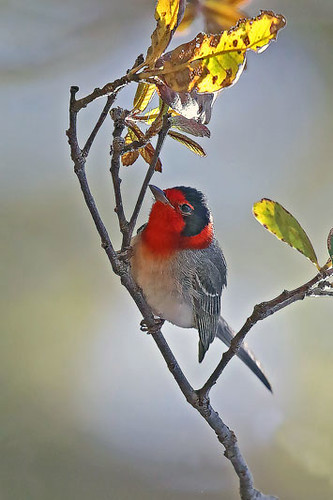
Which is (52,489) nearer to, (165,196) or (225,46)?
(165,196)

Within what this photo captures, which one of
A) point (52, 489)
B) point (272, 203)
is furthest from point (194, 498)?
point (272, 203)

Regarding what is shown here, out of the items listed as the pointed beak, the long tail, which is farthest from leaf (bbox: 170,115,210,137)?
the long tail

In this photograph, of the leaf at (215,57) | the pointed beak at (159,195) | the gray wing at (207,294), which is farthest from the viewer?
the gray wing at (207,294)

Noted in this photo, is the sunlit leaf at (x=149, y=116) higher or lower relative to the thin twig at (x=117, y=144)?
higher

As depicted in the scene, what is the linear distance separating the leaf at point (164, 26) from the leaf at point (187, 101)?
0.03m

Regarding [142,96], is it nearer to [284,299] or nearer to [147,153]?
[147,153]

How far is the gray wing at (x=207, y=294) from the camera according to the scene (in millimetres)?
1115

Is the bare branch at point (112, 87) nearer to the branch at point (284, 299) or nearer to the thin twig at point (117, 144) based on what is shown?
the thin twig at point (117, 144)

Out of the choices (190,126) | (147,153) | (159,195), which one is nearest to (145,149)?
(147,153)

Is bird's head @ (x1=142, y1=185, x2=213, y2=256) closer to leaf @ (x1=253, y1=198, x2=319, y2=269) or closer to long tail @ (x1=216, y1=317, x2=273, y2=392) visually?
→ long tail @ (x1=216, y1=317, x2=273, y2=392)

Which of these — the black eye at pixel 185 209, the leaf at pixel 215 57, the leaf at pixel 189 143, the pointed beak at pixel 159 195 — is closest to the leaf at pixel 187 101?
the leaf at pixel 215 57

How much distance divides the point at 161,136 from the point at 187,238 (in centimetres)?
55

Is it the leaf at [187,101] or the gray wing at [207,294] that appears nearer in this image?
the leaf at [187,101]

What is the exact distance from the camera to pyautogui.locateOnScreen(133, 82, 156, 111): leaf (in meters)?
0.60
